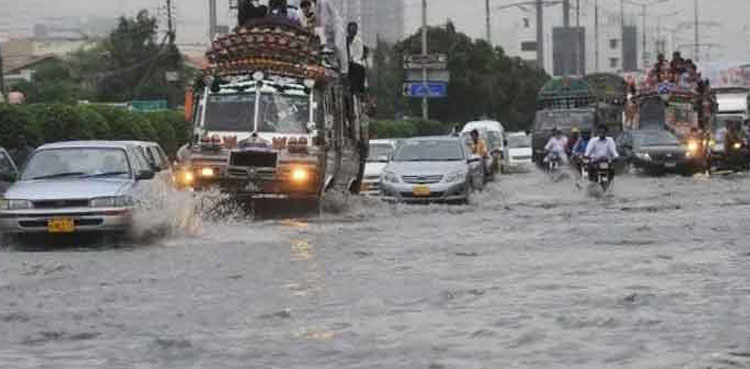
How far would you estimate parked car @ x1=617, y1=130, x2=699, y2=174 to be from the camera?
39969 millimetres

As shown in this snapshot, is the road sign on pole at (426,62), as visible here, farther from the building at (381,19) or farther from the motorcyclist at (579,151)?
the motorcyclist at (579,151)

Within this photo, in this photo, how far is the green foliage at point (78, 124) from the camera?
3069 centimetres

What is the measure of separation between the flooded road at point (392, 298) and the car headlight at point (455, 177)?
5155 mm

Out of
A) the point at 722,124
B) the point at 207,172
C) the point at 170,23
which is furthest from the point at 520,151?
the point at 207,172

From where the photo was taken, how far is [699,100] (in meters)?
43.2

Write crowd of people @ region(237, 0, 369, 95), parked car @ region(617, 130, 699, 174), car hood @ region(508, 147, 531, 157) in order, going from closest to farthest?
1. crowd of people @ region(237, 0, 369, 95)
2. parked car @ region(617, 130, 699, 174)
3. car hood @ region(508, 147, 531, 157)

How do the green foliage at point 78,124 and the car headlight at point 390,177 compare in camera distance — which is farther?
the green foliage at point 78,124

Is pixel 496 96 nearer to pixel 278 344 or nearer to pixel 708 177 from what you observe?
pixel 708 177

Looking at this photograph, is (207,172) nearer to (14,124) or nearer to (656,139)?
(14,124)

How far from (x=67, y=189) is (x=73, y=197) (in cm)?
27

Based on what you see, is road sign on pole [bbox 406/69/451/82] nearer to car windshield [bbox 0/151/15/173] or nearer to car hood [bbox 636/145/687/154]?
car hood [bbox 636/145/687/154]

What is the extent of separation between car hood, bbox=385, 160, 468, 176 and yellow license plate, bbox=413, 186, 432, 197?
28cm

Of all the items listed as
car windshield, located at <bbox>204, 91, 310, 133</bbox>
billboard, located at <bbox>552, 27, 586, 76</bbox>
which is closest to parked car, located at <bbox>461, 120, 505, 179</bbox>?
car windshield, located at <bbox>204, 91, 310, 133</bbox>

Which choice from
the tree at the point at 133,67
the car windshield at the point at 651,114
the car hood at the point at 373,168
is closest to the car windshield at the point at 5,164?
the car hood at the point at 373,168
